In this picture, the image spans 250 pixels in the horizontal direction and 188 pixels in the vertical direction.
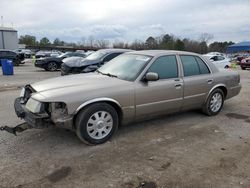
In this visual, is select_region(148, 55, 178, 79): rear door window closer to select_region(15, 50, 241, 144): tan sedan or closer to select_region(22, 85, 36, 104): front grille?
select_region(15, 50, 241, 144): tan sedan

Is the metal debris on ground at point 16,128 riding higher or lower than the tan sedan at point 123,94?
lower

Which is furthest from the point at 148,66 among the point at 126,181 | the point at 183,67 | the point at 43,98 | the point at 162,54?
the point at 126,181

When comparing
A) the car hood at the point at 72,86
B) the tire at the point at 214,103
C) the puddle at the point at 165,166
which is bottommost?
the puddle at the point at 165,166

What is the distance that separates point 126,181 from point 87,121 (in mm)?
1247

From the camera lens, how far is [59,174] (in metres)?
3.43

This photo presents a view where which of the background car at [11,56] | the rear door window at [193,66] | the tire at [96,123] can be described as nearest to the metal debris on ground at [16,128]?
the tire at [96,123]

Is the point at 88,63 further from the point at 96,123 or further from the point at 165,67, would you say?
the point at 96,123

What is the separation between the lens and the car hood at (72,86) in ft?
13.3

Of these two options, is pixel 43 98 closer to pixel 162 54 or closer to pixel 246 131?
pixel 162 54

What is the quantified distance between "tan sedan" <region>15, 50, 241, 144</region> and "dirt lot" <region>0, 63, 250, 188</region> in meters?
0.39

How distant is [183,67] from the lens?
546cm

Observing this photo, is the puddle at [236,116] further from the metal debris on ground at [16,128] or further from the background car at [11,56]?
the background car at [11,56]

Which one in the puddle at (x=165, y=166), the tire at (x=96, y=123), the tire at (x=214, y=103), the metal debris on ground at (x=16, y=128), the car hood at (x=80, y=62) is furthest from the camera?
the car hood at (x=80, y=62)

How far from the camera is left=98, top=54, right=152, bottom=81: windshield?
193 inches
